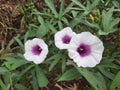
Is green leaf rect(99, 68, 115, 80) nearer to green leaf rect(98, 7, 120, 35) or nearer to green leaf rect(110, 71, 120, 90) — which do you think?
green leaf rect(110, 71, 120, 90)

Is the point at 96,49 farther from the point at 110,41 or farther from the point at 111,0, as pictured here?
the point at 111,0

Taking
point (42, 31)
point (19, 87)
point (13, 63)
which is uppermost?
point (42, 31)

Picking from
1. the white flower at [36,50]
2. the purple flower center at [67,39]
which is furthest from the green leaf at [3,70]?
the purple flower center at [67,39]

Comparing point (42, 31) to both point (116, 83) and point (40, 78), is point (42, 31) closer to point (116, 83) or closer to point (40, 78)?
point (40, 78)

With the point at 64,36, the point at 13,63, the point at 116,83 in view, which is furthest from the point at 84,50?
the point at 13,63

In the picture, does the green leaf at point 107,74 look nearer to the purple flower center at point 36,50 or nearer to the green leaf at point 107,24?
the green leaf at point 107,24

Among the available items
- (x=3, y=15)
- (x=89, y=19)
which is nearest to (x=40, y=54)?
(x=89, y=19)

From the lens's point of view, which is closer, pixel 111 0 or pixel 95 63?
pixel 95 63
